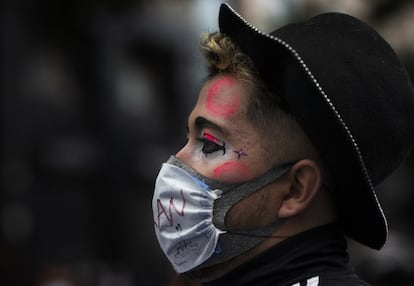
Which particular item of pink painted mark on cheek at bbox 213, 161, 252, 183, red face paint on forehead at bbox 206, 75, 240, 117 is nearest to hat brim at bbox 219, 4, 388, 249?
red face paint on forehead at bbox 206, 75, 240, 117

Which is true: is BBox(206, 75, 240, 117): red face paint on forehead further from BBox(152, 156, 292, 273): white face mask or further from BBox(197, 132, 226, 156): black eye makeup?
BBox(152, 156, 292, 273): white face mask

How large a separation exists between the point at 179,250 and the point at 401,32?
618 inches

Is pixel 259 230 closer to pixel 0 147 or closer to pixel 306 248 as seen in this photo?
pixel 306 248

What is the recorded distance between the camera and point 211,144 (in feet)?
9.63

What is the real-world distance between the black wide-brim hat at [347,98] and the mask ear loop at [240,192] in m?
0.14

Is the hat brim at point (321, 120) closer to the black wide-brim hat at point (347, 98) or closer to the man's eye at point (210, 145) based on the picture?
the black wide-brim hat at point (347, 98)

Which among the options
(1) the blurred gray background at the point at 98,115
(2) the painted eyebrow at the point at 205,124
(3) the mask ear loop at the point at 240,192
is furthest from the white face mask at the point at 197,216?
(1) the blurred gray background at the point at 98,115

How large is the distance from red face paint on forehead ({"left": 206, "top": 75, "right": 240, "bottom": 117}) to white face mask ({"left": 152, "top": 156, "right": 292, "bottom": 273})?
0.20 m

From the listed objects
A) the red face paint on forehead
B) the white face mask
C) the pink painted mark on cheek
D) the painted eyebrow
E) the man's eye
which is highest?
the red face paint on forehead

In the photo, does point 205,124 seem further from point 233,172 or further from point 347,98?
point 347,98

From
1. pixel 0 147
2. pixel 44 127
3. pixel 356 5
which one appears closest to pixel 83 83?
pixel 44 127

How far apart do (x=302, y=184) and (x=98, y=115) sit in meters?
13.1

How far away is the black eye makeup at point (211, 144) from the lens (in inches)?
115

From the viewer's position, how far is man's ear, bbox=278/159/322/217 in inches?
109
